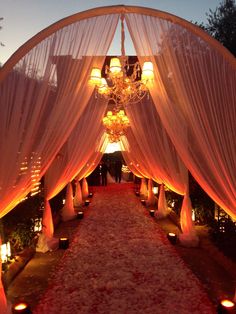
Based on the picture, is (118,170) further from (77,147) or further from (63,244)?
(77,147)

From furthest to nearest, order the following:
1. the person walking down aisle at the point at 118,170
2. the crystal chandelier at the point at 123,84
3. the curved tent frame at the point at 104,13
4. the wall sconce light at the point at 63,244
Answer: the person walking down aisle at the point at 118,170 < the wall sconce light at the point at 63,244 < the crystal chandelier at the point at 123,84 < the curved tent frame at the point at 104,13

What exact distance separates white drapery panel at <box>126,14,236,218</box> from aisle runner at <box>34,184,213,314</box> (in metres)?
1.27

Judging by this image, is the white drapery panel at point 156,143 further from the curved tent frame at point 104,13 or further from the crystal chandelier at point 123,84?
the curved tent frame at point 104,13

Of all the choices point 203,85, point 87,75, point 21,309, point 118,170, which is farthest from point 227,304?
point 118,170

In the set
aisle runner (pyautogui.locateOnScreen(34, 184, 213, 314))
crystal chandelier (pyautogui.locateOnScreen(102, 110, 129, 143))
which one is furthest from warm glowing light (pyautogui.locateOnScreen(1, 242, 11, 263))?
crystal chandelier (pyautogui.locateOnScreen(102, 110, 129, 143))

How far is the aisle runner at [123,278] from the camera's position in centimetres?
317

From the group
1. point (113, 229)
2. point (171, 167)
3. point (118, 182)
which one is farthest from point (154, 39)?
point (118, 182)

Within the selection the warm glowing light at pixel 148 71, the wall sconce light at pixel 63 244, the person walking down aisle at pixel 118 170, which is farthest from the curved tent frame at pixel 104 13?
the person walking down aisle at pixel 118 170

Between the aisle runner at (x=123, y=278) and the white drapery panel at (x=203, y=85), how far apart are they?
4.18 feet

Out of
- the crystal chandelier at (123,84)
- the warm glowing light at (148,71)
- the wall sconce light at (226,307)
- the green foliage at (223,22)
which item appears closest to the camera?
the wall sconce light at (226,307)

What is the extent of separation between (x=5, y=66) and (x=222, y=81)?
1.82 metres

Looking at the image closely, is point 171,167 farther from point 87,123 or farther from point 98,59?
point 98,59

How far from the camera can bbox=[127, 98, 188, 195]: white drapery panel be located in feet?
16.0

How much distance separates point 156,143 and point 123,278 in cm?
216
